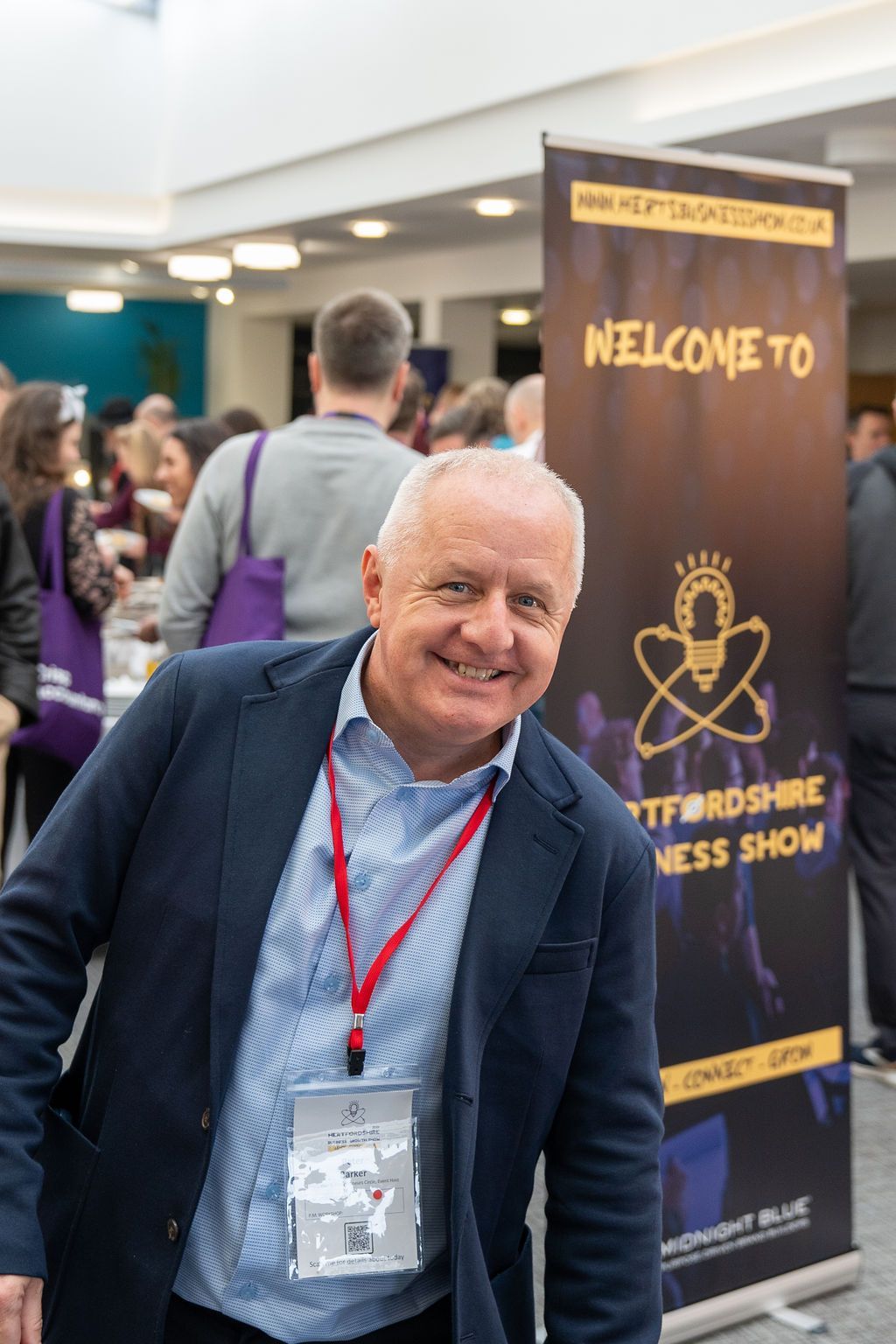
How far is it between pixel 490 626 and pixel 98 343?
53.2ft

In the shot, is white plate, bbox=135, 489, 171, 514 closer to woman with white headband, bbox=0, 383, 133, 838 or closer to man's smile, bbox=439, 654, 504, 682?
woman with white headband, bbox=0, 383, 133, 838

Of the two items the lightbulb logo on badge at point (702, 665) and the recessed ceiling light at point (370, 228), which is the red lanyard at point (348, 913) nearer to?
the lightbulb logo on badge at point (702, 665)

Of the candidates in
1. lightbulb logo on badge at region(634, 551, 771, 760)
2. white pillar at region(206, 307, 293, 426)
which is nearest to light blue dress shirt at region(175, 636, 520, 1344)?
lightbulb logo on badge at region(634, 551, 771, 760)

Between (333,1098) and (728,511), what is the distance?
148 centimetres

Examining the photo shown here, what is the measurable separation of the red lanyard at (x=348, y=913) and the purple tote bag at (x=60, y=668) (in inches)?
115

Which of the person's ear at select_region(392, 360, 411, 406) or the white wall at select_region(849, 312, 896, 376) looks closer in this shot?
the person's ear at select_region(392, 360, 411, 406)

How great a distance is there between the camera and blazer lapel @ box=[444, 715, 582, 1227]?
53.7 inches

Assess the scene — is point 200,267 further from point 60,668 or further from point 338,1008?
point 338,1008

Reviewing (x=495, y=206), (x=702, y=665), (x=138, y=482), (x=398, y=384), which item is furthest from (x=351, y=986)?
(x=495, y=206)

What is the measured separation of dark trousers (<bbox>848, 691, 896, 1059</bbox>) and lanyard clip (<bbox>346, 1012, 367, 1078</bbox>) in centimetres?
296

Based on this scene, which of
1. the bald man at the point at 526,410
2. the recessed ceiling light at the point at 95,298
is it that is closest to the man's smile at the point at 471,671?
the bald man at the point at 526,410

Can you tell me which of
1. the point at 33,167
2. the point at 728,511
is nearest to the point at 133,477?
the point at 728,511

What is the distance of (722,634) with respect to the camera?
2.60 meters

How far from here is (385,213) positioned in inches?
392
